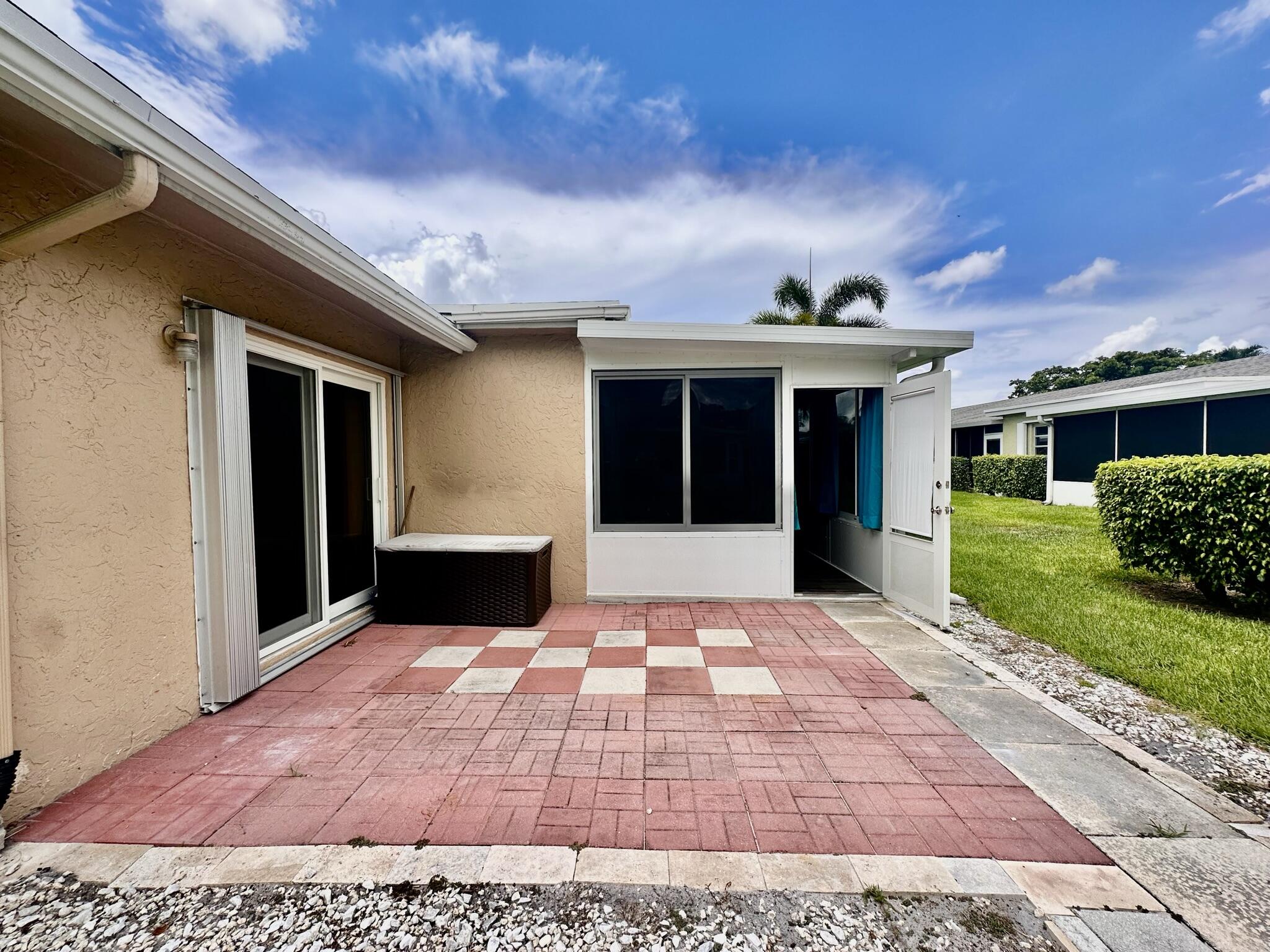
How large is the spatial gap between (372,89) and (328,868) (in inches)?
Result: 372

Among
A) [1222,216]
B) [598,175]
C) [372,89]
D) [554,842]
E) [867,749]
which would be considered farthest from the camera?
[1222,216]

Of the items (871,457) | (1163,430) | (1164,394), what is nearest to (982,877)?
(871,457)

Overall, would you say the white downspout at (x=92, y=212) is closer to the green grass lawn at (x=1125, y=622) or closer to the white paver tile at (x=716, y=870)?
the white paver tile at (x=716, y=870)

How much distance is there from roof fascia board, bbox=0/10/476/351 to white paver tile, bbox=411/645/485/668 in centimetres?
265

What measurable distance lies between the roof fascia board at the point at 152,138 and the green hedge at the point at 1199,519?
7.61m

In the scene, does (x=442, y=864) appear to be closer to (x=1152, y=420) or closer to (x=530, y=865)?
(x=530, y=865)

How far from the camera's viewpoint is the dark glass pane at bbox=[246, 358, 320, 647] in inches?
127

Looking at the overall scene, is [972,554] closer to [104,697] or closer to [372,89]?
[104,697]

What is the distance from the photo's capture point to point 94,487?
2.23 meters

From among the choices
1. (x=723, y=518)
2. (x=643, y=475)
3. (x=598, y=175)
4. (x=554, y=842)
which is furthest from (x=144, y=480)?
(x=598, y=175)

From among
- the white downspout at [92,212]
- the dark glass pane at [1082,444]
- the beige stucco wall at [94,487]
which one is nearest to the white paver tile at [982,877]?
the beige stucco wall at [94,487]

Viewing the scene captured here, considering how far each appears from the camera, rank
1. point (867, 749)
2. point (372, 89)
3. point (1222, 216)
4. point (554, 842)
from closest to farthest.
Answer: point (554, 842), point (867, 749), point (372, 89), point (1222, 216)

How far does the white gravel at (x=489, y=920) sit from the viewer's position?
4.68 ft

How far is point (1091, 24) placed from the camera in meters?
6.28
